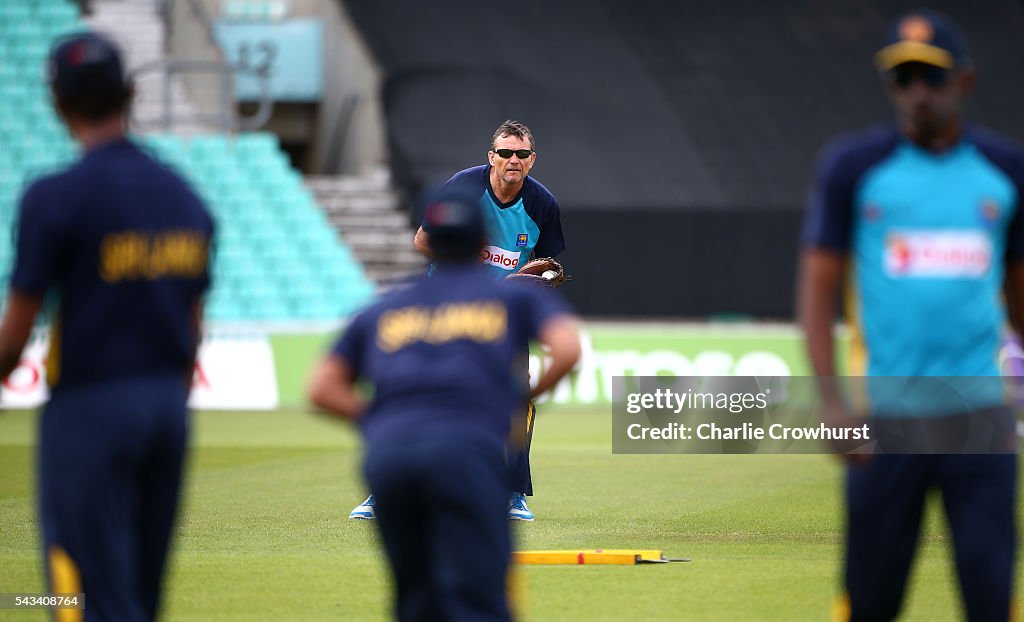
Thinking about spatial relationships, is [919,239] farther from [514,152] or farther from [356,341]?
[514,152]

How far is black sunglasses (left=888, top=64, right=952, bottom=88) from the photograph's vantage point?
527 centimetres

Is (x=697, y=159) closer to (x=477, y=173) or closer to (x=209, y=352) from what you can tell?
(x=209, y=352)

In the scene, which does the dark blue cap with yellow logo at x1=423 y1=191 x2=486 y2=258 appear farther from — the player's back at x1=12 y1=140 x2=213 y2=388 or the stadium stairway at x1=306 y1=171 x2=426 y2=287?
the stadium stairway at x1=306 y1=171 x2=426 y2=287

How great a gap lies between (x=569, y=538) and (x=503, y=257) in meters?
1.80

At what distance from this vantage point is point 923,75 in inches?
208

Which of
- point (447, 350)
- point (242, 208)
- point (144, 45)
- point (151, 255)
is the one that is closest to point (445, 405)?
point (447, 350)

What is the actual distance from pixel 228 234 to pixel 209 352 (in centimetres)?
429

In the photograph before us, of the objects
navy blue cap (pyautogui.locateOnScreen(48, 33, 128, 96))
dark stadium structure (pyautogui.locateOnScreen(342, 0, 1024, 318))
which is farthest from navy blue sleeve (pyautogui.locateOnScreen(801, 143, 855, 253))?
dark stadium structure (pyautogui.locateOnScreen(342, 0, 1024, 318))

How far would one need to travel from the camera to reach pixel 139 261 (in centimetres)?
532

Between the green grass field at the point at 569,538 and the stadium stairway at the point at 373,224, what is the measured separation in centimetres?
1055

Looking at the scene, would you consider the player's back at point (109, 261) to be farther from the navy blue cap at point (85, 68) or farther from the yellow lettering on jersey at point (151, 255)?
the navy blue cap at point (85, 68)

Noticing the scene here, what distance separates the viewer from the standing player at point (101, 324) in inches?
205

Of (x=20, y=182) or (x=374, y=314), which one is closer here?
(x=374, y=314)

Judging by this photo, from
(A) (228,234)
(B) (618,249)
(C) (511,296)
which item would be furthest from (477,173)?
(B) (618,249)
